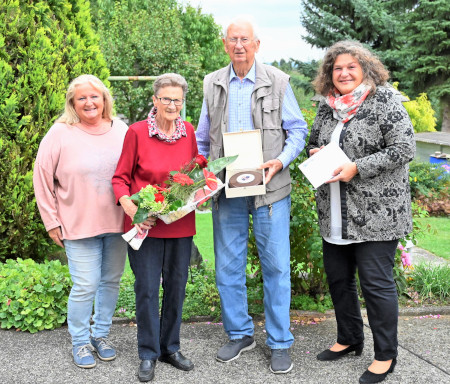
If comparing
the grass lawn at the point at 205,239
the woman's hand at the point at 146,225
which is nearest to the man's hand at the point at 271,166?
the woman's hand at the point at 146,225

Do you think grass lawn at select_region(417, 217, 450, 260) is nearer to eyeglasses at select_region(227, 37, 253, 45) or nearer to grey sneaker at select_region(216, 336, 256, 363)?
grey sneaker at select_region(216, 336, 256, 363)

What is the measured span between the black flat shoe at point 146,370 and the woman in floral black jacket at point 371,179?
136 centimetres

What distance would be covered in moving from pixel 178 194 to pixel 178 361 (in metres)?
1.23

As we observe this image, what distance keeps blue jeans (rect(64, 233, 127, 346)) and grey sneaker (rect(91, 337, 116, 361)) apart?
42 mm

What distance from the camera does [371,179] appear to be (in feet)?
11.6

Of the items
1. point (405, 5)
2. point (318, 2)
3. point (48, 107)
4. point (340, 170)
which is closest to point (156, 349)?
point (340, 170)

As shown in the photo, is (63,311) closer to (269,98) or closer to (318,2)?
(269,98)

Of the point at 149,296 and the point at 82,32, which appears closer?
the point at 149,296

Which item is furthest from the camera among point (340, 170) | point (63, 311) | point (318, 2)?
point (318, 2)

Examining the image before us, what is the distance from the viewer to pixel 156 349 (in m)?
3.75

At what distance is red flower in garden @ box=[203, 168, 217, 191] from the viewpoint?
11.1 ft

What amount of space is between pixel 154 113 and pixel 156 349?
156cm

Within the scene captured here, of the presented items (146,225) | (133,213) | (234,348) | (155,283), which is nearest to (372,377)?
(234,348)

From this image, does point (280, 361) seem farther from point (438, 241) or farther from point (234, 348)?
point (438, 241)
